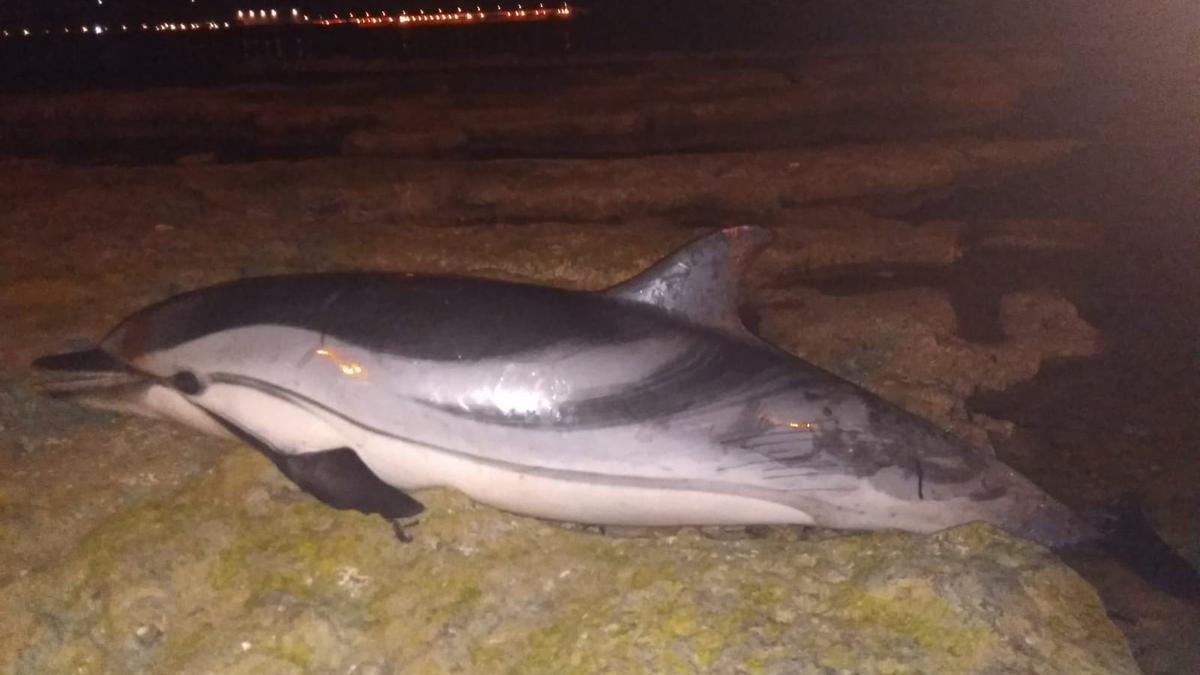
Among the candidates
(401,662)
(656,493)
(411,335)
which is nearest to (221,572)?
(401,662)

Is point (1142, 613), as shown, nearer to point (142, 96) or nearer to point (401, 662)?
point (401, 662)

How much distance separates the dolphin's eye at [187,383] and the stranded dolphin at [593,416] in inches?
5.9

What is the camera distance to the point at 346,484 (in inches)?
161

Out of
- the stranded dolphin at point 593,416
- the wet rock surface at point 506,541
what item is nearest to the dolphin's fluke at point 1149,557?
the wet rock surface at point 506,541

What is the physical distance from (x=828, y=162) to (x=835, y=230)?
6.85 ft

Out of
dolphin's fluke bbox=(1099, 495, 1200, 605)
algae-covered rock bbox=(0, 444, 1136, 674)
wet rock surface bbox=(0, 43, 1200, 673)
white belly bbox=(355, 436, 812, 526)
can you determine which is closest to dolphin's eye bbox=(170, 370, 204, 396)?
wet rock surface bbox=(0, 43, 1200, 673)

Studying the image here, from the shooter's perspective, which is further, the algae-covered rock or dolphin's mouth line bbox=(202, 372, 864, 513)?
dolphin's mouth line bbox=(202, 372, 864, 513)

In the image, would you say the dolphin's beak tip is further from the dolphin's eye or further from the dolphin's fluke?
the dolphin's fluke

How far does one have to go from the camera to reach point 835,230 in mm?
7918

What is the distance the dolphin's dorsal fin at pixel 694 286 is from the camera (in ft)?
14.4

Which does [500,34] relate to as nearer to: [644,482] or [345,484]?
[345,484]

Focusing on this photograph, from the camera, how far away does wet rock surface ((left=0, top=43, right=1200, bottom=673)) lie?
3.58 m

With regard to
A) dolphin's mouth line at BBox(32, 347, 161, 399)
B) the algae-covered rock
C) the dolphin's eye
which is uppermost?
the dolphin's eye

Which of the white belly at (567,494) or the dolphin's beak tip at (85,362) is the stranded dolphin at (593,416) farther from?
the dolphin's beak tip at (85,362)
